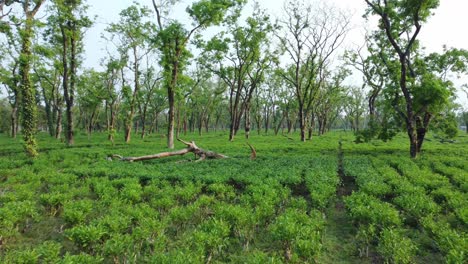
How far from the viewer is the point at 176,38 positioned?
24.7 m

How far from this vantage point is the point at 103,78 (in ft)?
130

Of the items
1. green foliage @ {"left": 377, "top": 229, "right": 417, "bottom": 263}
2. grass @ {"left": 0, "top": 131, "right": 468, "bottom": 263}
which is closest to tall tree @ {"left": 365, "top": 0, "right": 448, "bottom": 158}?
grass @ {"left": 0, "top": 131, "right": 468, "bottom": 263}

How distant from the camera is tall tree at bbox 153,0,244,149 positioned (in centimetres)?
2409

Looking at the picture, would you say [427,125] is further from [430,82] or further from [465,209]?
[465,209]

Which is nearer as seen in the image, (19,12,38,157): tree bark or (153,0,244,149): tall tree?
(19,12,38,157): tree bark

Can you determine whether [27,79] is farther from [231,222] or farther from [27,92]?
[231,222]

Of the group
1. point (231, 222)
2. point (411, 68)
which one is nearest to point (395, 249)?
point (231, 222)

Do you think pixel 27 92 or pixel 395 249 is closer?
pixel 395 249

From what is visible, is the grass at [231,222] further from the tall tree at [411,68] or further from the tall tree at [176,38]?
the tall tree at [176,38]

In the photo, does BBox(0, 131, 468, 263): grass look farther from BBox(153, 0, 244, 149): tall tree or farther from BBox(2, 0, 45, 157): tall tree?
BBox(153, 0, 244, 149): tall tree

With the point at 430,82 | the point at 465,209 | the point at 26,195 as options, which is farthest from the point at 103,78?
the point at 465,209

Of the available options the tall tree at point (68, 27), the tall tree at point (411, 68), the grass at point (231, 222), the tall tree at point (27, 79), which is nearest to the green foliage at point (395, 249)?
the grass at point (231, 222)

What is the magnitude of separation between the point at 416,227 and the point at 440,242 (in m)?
1.99

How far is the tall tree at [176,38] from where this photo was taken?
24.1 metres
